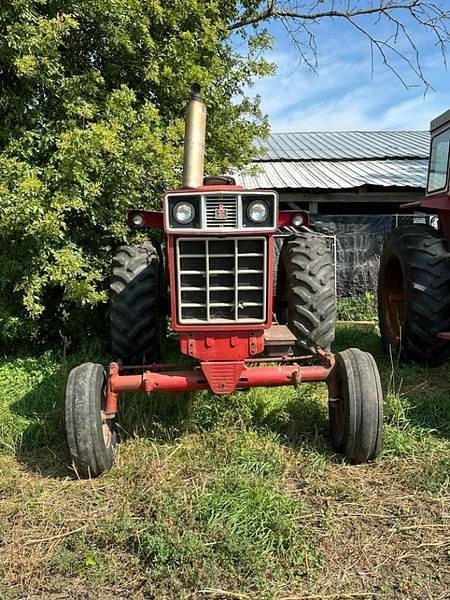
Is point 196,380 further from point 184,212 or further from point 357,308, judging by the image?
point 357,308

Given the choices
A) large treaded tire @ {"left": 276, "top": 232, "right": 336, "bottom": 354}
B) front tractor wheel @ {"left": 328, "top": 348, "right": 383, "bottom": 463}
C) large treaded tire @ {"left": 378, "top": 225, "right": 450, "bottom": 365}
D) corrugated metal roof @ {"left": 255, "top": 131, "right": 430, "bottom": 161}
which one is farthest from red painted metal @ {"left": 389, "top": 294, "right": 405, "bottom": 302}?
corrugated metal roof @ {"left": 255, "top": 131, "right": 430, "bottom": 161}

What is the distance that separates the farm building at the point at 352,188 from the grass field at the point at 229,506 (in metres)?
3.55

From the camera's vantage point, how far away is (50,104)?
526 centimetres

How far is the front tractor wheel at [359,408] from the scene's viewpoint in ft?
10.7

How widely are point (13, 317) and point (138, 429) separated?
2167 mm

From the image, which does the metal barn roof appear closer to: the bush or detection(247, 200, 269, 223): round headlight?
the bush

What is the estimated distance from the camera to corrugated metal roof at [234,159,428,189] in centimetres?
1016

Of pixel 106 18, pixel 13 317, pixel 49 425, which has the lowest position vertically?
pixel 49 425

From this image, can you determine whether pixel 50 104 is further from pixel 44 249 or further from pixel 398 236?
pixel 398 236

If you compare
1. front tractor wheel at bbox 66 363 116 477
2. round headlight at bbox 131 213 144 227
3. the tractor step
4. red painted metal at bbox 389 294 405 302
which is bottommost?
front tractor wheel at bbox 66 363 116 477

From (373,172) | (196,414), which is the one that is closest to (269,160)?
(373,172)

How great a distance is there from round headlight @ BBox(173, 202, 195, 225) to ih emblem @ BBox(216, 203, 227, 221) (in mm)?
148

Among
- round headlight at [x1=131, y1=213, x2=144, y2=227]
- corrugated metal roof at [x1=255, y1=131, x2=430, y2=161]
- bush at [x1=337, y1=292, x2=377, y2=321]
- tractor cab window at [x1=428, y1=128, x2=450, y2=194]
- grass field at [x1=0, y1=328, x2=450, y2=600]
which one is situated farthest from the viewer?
corrugated metal roof at [x1=255, y1=131, x2=430, y2=161]

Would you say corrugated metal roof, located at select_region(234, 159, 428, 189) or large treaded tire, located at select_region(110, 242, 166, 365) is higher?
corrugated metal roof, located at select_region(234, 159, 428, 189)
